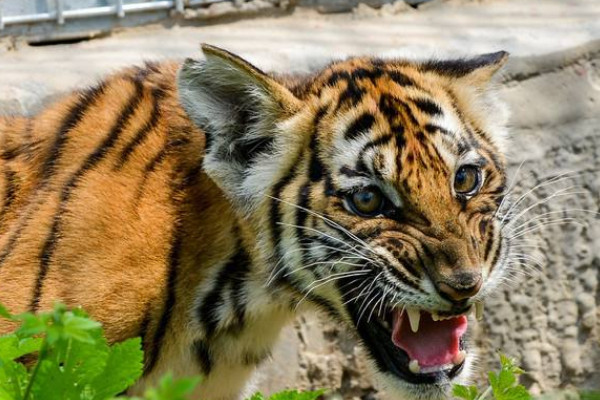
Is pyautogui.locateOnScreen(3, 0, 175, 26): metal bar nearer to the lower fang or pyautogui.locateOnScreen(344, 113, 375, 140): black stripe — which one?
pyautogui.locateOnScreen(344, 113, 375, 140): black stripe

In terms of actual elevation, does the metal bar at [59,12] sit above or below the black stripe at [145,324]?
above

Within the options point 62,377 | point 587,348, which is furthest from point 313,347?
point 62,377

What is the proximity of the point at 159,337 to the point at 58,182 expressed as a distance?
1.96 ft

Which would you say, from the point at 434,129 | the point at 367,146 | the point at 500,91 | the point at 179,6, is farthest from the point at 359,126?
the point at 179,6

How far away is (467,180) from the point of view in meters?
3.18

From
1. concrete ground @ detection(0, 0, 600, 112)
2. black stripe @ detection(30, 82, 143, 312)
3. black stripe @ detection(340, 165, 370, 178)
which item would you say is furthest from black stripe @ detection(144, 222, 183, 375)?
concrete ground @ detection(0, 0, 600, 112)

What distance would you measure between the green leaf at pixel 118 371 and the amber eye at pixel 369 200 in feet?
4.42

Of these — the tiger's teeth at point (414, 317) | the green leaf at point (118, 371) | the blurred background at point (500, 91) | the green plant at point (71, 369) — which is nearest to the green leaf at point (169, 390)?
the green plant at point (71, 369)

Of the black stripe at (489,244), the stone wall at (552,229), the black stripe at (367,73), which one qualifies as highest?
the black stripe at (367,73)

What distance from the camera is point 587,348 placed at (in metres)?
5.32

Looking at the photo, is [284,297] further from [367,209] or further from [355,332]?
[367,209]

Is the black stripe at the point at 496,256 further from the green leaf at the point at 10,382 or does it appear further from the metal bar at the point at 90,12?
the metal bar at the point at 90,12

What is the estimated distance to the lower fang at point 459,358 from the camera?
3176 mm

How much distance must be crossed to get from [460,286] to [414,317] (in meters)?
0.28
